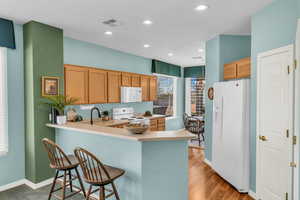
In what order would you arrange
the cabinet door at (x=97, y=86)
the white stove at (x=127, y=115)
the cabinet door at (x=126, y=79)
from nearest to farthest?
the cabinet door at (x=97, y=86) → the white stove at (x=127, y=115) → the cabinet door at (x=126, y=79)

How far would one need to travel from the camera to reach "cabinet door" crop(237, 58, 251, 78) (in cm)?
318

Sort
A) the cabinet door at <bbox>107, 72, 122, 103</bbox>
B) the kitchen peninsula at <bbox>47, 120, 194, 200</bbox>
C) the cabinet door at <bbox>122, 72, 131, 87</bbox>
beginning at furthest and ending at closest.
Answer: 1. the cabinet door at <bbox>122, 72, 131, 87</bbox>
2. the cabinet door at <bbox>107, 72, 122, 103</bbox>
3. the kitchen peninsula at <bbox>47, 120, 194, 200</bbox>

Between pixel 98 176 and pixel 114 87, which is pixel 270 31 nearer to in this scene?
pixel 98 176

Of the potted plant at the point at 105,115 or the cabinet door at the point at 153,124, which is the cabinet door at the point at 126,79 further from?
the cabinet door at the point at 153,124

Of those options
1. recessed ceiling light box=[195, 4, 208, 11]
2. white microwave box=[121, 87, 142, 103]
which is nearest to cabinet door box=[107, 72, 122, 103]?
white microwave box=[121, 87, 142, 103]

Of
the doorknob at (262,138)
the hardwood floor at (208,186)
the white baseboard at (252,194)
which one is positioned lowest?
the hardwood floor at (208,186)

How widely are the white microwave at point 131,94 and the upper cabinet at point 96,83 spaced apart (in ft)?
0.37

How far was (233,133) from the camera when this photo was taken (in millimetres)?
3221

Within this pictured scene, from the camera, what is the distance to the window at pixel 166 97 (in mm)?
7340

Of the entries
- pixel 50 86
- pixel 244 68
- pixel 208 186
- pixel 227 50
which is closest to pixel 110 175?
pixel 208 186

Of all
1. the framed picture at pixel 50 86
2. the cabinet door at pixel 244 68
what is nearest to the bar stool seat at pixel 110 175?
the framed picture at pixel 50 86

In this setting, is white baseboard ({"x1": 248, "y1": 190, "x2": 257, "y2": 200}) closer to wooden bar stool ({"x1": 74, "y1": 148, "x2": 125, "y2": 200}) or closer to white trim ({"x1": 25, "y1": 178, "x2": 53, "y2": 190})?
wooden bar stool ({"x1": 74, "y1": 148, "x2": 125, "y2": 200})

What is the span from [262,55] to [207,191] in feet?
7.41

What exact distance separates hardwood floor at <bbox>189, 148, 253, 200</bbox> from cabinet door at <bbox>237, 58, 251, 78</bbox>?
1.94m
